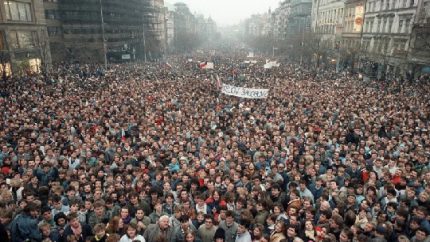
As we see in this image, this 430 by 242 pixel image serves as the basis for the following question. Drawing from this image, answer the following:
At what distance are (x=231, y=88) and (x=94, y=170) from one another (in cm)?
1339

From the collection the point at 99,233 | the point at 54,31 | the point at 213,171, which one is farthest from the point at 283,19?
the point at 99,233

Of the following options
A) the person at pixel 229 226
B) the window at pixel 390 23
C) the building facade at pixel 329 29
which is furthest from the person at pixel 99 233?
the building facade at pixel 329 29

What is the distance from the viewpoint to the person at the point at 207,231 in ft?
23.2

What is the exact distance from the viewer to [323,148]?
12609 millimetres

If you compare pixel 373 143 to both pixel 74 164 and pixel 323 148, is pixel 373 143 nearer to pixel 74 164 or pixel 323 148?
pixel 323 148

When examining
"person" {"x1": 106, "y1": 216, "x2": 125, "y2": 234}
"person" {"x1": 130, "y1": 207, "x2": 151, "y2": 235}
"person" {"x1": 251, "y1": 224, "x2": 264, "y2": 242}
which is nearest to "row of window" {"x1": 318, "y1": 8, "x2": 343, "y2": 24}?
"person" {"x1": 251, "y1": 224, "x2": 264, "y2": 242}

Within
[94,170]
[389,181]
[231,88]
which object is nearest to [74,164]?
[94,170]

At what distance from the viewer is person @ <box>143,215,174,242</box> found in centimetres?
688

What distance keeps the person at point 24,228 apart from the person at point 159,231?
83.4 inches

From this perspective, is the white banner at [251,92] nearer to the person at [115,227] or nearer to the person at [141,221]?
the person at [141,221]

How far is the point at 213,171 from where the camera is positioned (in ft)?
33.6

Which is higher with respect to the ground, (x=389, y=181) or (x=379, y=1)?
(x=379, y=1)

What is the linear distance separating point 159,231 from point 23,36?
141 ft

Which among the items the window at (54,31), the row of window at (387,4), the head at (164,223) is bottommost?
the head at (164,223)
